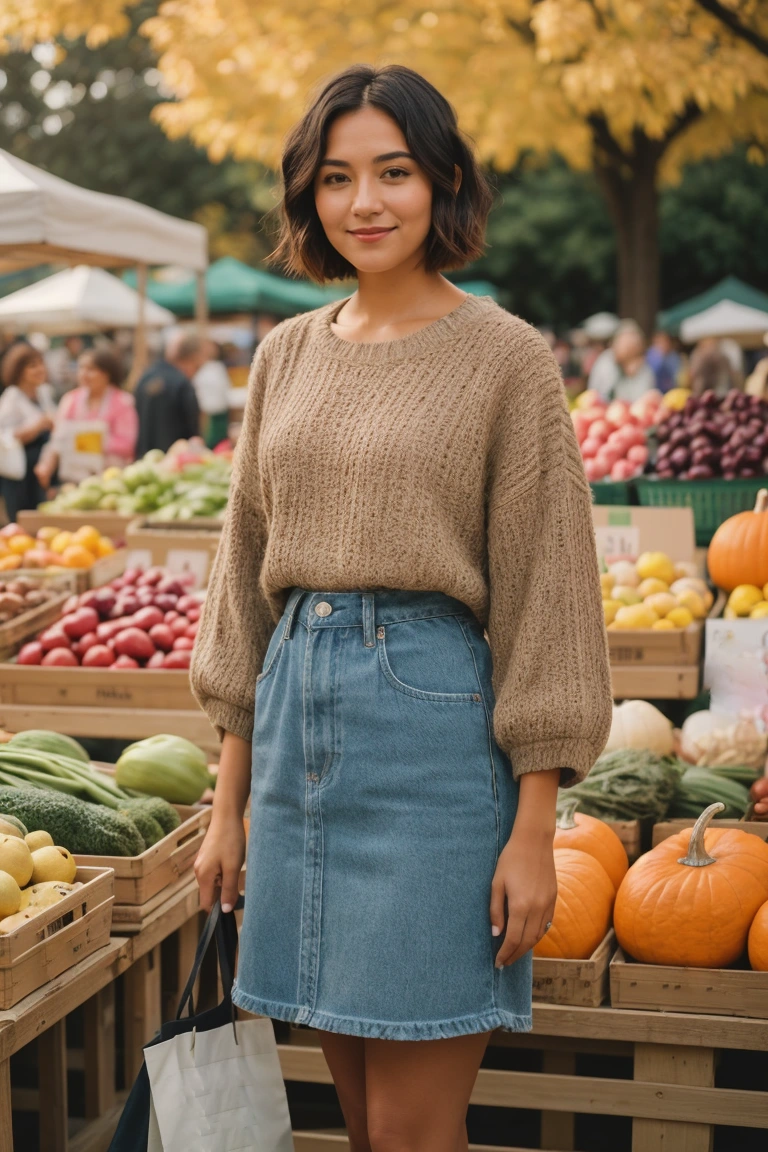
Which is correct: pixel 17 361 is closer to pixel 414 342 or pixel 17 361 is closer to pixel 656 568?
pixel 656 568

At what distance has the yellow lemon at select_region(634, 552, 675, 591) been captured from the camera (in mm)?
5102

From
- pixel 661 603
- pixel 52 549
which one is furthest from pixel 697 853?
pixel 52 549

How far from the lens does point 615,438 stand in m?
6.14

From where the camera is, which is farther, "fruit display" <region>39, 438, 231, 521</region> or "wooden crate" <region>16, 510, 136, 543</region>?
"wooden crate" <region>16, 510, 136, 543</region>

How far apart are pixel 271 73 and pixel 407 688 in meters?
9.95

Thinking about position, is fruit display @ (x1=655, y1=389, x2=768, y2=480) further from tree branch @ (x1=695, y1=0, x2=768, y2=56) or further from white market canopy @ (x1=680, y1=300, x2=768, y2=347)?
white market canopy @ (x1=680, y1=300, x2=768, y2=347)

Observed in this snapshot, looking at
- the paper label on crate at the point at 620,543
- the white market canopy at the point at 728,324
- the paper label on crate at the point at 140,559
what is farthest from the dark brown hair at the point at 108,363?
the white market canopy at the point at 728,324

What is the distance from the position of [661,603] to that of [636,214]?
10891 millimetres

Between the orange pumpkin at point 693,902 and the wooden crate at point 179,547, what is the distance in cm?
314

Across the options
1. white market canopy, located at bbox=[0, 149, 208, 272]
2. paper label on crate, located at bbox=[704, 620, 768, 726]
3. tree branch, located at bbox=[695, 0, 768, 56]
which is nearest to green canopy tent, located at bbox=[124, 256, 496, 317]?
white market canopy, located at bbox=[0, 149, 208, 272]

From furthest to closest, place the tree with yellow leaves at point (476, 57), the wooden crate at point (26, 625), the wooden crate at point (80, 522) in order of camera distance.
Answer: the tree with yellow leaves at point (476, 57), the wooden crate at point (80, 522), the wooden crate at point (26, 625)

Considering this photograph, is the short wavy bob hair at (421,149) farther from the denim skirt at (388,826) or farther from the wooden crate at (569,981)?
the wooden crate at (569,981)

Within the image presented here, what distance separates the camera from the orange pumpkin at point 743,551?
4.95 meters

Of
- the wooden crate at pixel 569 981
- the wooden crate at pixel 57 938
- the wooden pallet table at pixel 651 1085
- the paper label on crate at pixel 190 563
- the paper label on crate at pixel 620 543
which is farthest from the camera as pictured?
the paper label on crate at pixel 190 563
